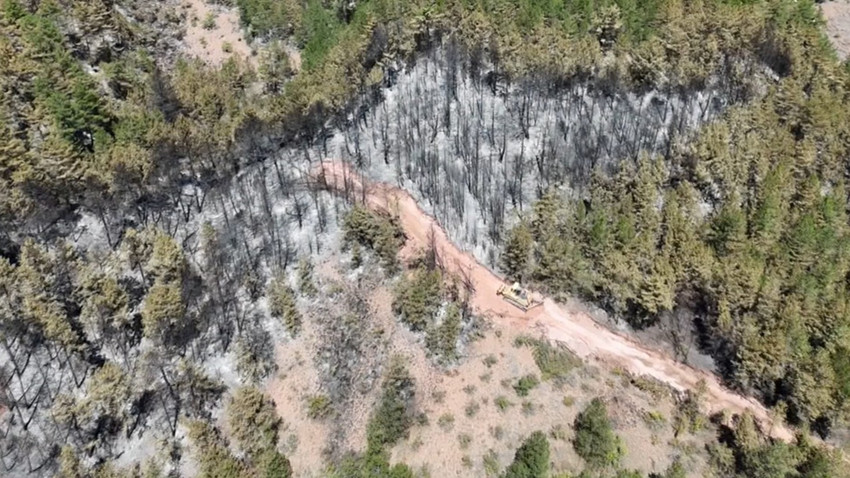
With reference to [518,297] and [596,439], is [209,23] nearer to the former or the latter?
[518,297]

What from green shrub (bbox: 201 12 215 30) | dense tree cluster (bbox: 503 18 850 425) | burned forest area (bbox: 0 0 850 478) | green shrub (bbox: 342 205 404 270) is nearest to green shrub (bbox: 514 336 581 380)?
burned forest area (bbox: 0 0 850 478)

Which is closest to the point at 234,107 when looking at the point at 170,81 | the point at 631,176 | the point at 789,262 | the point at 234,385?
the point at 170,81

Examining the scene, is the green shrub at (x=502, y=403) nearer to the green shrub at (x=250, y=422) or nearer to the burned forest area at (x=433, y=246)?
the burned forest area at (x=433, y=246)

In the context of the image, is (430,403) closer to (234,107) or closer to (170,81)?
(234,107)

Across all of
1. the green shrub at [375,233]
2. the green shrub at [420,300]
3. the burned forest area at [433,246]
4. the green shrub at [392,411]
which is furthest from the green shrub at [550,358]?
the green shrub at [375,233]

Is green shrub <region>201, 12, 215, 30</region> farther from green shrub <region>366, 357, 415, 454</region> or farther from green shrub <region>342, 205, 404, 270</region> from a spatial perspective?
green shrub <region>366, 357, 415, 454</region>
